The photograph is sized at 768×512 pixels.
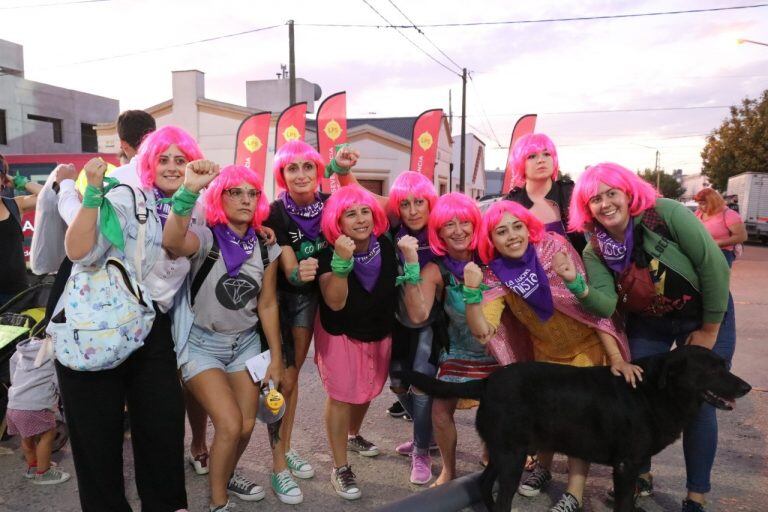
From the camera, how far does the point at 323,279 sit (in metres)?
3.09

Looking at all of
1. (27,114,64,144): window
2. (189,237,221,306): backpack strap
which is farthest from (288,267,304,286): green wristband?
(27,114,64,144): window

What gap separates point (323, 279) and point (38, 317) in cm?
225

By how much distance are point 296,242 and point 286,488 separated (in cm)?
142

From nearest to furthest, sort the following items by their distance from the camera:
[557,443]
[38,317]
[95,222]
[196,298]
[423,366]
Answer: [95,222]
[557,443]
[196,298]
[423,366]
[38,317]

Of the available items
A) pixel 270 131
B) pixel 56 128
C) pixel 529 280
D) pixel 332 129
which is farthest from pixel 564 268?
pixel 56 128

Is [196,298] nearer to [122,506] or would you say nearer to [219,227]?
[219,227]

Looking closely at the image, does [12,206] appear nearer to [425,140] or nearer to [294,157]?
[294,157]

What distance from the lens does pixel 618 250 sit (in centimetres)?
282

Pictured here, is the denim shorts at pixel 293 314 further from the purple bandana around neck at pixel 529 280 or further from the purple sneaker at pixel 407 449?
the purple bandana around neck at pixel 529 280

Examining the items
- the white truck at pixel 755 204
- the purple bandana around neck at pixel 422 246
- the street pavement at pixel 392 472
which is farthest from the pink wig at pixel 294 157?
the white truck at pixel 755 204

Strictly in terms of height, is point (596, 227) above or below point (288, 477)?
above

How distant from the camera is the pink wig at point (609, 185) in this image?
2805mm

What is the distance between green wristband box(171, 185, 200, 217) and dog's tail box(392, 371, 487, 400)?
135cm

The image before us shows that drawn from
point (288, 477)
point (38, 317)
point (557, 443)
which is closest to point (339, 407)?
point (288, 477)
